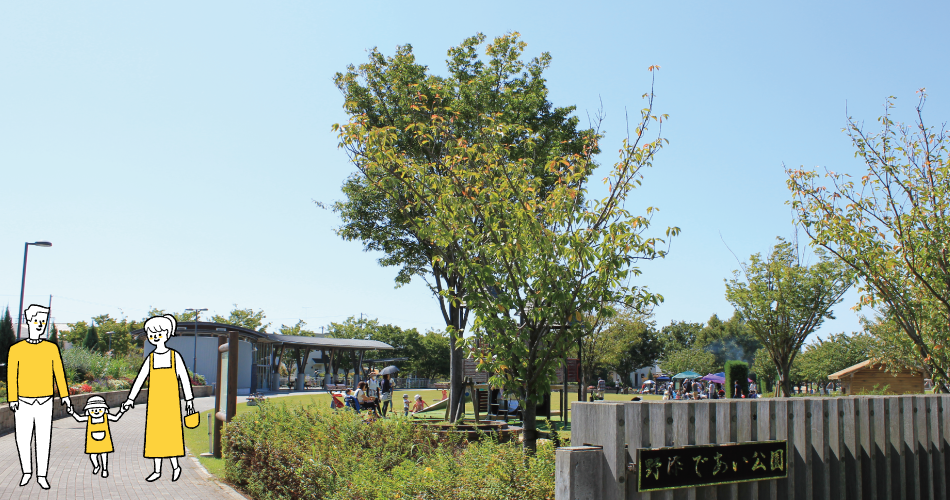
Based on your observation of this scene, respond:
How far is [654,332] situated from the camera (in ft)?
304

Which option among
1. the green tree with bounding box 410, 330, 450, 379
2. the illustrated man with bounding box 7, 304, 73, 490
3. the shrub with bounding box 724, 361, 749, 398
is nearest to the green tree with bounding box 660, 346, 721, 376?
the green tree with bounding box 410, 330, 450, 379

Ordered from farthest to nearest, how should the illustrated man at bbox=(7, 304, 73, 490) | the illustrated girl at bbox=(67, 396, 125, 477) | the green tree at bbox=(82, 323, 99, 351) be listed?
the green tree at bbox=(82, 323, 99, 351) < the illustrated girl at bbox=(67, 396, 125, 477) < the illustrated man at bbox=(7, 304, 73, 490)

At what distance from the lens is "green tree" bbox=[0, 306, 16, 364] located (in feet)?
84.0

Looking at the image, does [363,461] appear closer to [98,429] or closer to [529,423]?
[529,423]

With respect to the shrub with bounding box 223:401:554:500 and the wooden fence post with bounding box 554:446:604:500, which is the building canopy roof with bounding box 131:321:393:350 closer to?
the shrub with bounding box 223:401:554:500

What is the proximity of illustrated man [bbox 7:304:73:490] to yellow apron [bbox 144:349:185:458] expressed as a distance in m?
0.79

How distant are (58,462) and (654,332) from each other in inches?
3449

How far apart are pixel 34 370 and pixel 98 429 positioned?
2130mm

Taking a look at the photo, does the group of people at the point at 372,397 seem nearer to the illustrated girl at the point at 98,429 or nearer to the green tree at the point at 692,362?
the illustrated girl at the point at 98,429

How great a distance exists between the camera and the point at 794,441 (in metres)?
4.81

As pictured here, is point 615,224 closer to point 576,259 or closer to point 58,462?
point 576,259

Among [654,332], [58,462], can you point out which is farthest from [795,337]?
[654,332]

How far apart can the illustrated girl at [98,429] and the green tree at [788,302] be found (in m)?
15.5

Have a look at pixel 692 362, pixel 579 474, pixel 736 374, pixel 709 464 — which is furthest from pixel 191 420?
pixel 692 362
